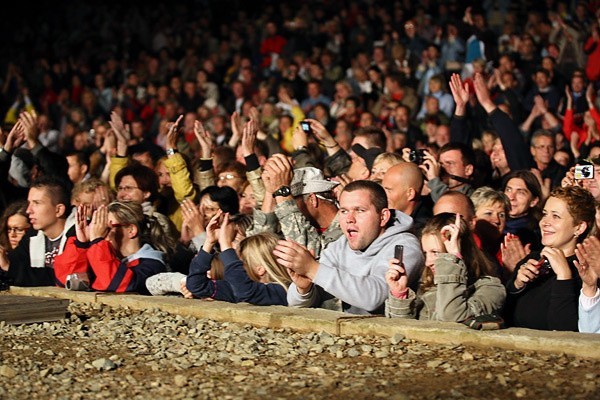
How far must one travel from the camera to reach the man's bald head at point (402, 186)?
8578 millimetres

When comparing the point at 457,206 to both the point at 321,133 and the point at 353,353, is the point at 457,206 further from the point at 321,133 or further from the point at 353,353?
the point at 321,133

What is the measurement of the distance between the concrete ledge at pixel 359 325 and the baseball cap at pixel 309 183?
1.07 meters

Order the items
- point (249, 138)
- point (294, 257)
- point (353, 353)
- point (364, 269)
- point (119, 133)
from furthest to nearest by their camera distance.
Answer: point (119, 133)
point (249, 138)
point (364, 269)
point (294, 257)
point (353, 353)

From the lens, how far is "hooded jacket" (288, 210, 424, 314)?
6805mm

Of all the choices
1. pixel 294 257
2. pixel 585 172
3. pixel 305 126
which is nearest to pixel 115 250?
pixel 305 126

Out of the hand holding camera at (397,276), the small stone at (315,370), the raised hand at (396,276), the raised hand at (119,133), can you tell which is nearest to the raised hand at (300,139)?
the raised hand at (119,133)

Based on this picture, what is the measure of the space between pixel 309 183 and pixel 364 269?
5.21ft

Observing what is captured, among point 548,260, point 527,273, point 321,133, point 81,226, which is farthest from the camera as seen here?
point 321,133

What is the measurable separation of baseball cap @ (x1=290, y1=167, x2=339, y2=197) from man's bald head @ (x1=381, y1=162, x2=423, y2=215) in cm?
47

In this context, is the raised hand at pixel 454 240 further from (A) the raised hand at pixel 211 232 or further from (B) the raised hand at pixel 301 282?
(A) the raised hand at pixel 211 232

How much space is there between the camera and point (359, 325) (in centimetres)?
703

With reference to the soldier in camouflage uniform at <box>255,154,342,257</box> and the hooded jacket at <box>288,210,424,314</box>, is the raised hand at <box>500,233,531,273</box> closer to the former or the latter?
the hooded jacket at <box>288,210,424,314</box>

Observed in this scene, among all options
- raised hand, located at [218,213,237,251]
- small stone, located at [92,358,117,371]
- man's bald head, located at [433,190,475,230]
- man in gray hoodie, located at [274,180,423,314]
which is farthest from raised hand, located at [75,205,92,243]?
man's bald head, located at [433,190,475,230]

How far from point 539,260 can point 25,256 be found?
5.05 m
